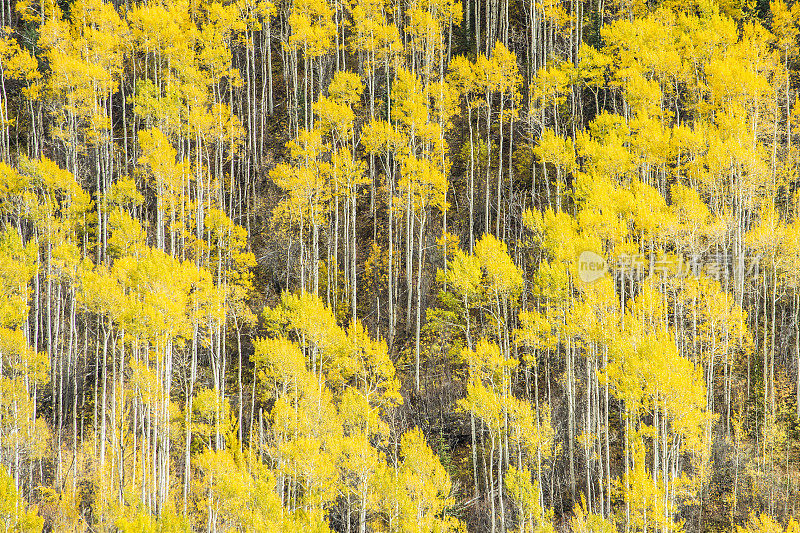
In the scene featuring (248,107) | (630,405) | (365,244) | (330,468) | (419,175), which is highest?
(248,107)

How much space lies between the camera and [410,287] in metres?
23.9

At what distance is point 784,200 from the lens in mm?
23172

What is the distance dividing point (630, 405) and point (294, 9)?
2182 centimetres

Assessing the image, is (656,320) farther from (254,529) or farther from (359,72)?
(359,72)

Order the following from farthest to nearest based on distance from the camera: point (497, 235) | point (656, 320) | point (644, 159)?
point (497, 235) < point (644, 159) < point (656, 320)

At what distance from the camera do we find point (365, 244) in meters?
26.8

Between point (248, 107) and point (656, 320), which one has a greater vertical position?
point (248, 107)

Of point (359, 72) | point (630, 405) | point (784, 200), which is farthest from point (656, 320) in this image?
point (359, 72)

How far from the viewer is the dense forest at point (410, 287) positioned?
1803cm

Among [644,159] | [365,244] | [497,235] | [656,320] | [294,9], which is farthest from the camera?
[294,9]

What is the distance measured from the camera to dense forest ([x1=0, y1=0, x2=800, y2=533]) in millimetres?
18031

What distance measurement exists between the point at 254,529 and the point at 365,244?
13.0m

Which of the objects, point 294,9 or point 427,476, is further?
point 294,9

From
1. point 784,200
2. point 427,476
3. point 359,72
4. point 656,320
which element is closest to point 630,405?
point 656,320
